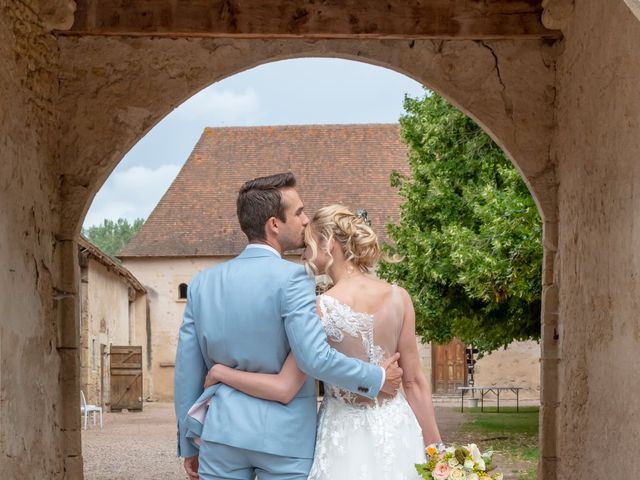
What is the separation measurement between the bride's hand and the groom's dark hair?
0.45 metres

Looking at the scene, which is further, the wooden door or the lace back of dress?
the wooden door

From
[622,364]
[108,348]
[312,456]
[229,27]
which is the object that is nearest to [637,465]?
[622,364]

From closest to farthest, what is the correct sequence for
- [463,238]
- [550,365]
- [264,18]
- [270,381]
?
[270,381] → [264,18] → [550,365] → [463,238]

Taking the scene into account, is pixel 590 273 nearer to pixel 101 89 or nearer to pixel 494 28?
pixel 494 28

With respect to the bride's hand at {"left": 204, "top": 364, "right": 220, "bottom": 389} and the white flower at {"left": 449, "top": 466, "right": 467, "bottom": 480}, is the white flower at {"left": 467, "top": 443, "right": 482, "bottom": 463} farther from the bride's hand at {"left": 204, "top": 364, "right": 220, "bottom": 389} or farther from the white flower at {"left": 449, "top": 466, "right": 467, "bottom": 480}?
the bride's hand at {"left": 204, "top": 364, "right": 220, "bottom": 389}

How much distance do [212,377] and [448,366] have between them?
2579 cm

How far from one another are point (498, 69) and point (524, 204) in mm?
5384

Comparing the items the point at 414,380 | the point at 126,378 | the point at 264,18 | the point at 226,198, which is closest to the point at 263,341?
the point at 414,380

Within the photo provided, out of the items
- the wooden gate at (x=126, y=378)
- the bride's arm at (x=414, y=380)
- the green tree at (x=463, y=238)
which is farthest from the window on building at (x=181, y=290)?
the bride's arm at (x=414, y=380)

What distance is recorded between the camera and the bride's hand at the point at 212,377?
370 centimetres

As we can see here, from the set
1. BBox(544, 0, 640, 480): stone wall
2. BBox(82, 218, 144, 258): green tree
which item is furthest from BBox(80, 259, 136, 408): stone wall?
BBox(82, 218, 144, 258): green tree

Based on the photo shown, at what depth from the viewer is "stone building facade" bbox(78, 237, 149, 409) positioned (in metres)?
22.5

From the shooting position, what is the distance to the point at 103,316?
82.3ft

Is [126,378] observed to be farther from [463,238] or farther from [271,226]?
[271,226]
